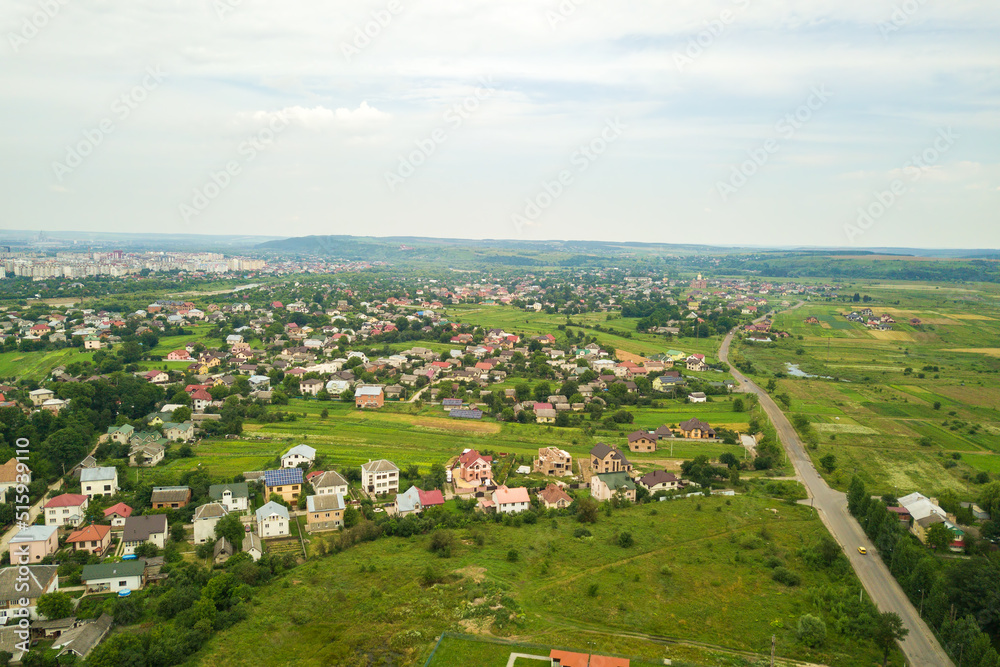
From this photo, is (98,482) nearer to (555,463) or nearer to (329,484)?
(329,484)

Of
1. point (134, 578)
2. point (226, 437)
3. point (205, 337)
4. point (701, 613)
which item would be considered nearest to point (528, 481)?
point (701, 613)

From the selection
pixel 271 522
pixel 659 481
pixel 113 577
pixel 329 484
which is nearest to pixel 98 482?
pixel 113 577

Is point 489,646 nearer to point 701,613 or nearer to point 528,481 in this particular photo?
point 701,613

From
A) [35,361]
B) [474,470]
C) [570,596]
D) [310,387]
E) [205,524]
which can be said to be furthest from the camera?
[35,361]

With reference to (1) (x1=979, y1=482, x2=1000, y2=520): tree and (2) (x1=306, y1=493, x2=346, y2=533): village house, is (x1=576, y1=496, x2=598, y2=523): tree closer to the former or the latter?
(2) (x1=306, y1=493, x2=346, y2=533): village house

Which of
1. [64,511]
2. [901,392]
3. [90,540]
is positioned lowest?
[90,540]

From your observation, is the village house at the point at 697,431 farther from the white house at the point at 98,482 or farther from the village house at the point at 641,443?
the white house at the point at 98,482
